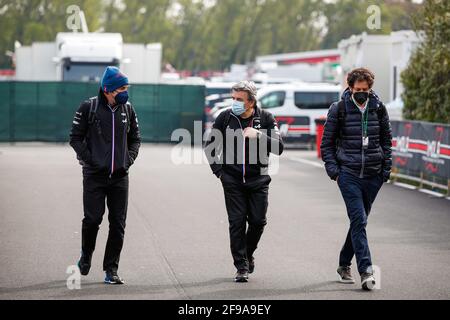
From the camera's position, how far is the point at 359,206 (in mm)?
9695

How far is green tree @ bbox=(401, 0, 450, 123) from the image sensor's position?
22828mm

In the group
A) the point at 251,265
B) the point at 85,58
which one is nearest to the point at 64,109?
the point at 85,58

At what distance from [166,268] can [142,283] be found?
0.91 m

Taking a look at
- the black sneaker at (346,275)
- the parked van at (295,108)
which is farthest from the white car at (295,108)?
the black sneaker at (346,275)

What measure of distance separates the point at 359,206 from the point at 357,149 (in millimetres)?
464

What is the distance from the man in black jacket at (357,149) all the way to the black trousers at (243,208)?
0.67 m

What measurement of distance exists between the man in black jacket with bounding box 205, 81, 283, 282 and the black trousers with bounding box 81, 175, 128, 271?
0.87m

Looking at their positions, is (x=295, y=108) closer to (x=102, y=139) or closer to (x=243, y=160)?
(x=243, y=160)

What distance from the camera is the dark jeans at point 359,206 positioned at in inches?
378

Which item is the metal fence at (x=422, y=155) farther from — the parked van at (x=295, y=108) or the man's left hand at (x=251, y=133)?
the parked van at (x=295, y=108)

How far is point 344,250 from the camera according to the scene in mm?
10008

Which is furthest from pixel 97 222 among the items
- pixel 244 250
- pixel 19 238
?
pixel 19 238

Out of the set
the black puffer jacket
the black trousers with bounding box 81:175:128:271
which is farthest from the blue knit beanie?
the black puffer jacket

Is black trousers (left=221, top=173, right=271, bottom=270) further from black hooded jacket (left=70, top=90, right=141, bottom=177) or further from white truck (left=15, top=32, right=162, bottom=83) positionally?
white truck (left=15, top=32, right=162, bottom=83)
